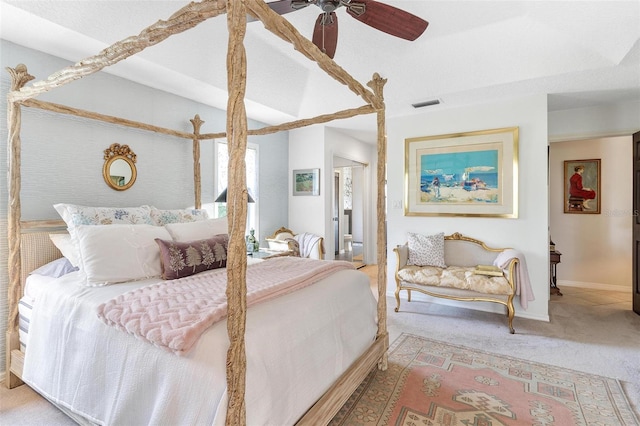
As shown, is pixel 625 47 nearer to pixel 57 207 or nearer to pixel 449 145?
pixel 449 145

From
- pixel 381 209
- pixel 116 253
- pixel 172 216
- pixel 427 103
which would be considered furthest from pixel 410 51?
pixel 116 253

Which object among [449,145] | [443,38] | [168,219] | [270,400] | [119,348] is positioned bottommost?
[270,400]

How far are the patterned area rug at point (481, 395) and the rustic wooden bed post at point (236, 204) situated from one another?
41.9 inches

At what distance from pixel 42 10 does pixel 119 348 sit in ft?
7.41

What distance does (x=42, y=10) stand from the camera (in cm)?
213

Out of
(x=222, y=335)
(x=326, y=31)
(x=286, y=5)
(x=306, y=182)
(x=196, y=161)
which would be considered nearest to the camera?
(x=222, y=335)

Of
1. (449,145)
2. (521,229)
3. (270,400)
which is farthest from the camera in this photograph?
(449,145)

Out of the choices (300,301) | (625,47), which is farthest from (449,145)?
(300,301)

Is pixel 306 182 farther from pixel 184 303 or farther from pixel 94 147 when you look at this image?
pixel 184 303

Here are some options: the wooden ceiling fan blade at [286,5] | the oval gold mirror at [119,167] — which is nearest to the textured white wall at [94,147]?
the oval gold mirror at [119,167]

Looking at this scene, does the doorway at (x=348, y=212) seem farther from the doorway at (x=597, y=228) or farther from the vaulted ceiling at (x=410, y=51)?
the doorway at (x=597, y=228)

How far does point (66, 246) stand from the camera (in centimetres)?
237

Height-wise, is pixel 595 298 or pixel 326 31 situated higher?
pixel 326 31

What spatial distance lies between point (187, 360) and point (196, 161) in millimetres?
2843
